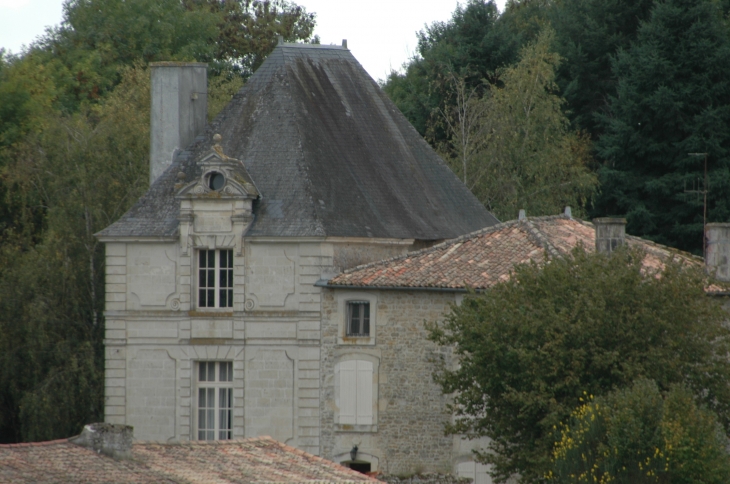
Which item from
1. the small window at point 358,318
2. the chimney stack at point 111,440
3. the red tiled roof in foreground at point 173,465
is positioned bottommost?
the red tiled roof in foreground at point 173,465

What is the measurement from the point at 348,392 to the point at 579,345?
266 inches

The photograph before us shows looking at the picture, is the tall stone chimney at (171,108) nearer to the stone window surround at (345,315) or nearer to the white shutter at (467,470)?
the stone window surround at (345,315)

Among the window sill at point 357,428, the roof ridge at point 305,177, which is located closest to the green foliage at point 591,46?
the roof ridge at point 305,177

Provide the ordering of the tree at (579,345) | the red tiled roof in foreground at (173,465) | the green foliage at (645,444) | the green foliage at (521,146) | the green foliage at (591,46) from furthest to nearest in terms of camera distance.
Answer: the green foliage at (591,46)
the green foliage at (521,146)
the tree at (579,345)
the green foliage at (645,444)
the red tiled roof in foreground at (173,465)

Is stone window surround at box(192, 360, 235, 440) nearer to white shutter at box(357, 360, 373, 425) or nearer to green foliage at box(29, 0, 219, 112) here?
white shutter at box(357, 360, 373, 425)

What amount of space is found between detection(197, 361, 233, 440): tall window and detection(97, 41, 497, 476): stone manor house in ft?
0.10

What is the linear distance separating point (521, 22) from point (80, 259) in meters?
23.2

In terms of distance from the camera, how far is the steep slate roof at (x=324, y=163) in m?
28.1

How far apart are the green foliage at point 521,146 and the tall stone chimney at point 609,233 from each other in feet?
44.1

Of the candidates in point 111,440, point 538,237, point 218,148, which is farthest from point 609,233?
point 111,440

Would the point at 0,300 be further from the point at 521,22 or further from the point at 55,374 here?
the point at 521,22

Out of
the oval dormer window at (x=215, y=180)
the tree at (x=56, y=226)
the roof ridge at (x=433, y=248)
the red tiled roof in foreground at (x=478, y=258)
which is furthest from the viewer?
the tree at (x=56, y=226)

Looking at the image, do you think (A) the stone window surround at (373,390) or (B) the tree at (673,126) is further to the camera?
(B) the tree at (673,126)

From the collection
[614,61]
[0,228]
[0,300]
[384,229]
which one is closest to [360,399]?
[384,229]
